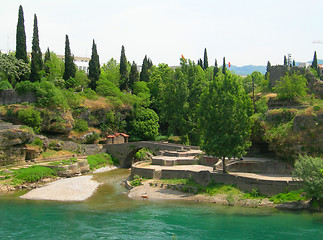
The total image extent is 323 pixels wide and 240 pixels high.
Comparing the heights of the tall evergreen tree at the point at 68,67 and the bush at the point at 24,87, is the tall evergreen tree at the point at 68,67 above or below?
above

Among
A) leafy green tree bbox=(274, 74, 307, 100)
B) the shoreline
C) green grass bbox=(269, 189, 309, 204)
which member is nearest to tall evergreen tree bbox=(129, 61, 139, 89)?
leafy green tree bbox=(274, 74, 307, 100)

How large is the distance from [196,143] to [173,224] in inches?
1382

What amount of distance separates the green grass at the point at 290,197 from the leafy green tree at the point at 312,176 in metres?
1.11

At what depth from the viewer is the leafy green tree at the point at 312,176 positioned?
29.1 metres

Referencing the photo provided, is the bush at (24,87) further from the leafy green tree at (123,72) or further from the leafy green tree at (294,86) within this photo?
the leafy green tree at (294,86)

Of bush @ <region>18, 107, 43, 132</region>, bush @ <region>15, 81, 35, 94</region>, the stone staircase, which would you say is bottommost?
the stone staircase

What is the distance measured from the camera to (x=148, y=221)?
2800cm

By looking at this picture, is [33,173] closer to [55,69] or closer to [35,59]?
[35,59]

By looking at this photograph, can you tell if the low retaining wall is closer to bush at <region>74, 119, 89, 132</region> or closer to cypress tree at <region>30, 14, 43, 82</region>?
bush at <region>74, 119, 89, 132</region>

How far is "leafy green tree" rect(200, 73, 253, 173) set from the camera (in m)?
36.2

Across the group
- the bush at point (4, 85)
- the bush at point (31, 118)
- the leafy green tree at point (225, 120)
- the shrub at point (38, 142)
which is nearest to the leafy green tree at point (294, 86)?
the leafy green tree at point (225, 120)

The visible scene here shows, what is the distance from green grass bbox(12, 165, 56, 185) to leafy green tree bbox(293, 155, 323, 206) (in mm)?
30346

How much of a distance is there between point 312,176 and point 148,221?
45.9ft

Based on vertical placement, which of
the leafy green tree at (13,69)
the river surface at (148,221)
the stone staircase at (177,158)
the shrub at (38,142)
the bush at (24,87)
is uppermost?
the leafy green tree at (13,69)
